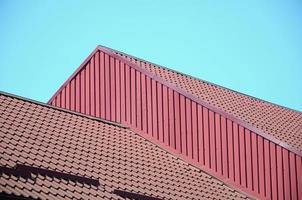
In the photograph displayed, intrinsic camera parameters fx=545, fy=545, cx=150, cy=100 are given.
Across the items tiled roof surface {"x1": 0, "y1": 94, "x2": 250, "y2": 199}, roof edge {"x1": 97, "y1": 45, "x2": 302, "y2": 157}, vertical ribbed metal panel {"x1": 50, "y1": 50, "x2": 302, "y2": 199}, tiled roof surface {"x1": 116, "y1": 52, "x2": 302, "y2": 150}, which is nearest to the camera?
tiled roof surface {"x1": 0, "y1": 94, "x2": 250, "y2": 199}

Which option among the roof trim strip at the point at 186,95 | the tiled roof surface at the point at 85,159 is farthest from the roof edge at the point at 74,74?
the tiled roof surface at the point at 85,159

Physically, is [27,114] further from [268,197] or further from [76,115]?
[268,197]

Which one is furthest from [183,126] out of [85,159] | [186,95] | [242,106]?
[85,159]

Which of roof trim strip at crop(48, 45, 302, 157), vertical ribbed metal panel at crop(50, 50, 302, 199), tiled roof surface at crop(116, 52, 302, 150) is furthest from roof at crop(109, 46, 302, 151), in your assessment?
vertical ribbed metal panel at crop(50, 50, 302, 199)

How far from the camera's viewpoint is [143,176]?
14383 mm

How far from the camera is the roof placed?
19.3 metres

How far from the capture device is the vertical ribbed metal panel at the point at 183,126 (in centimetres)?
1580

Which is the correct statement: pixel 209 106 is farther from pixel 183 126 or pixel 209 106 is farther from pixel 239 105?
pixel 239 105

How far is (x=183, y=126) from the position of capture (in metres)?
17.9

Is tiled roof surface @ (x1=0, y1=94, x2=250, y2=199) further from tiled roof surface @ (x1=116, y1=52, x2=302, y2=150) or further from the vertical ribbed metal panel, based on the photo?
tiled roof surface @ (x1=116, y1=52, x2=302, y2=150)

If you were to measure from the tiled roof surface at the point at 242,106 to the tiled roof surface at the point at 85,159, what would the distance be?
334cm

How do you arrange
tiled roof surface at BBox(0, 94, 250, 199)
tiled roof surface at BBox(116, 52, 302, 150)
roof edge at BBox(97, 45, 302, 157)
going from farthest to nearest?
tiled roof surface at BBox(116, 52, 302, 150), roof edge at BBox(97, 45, 302, 157), tiled roof surface at BBox(0, 94, 250, 199)

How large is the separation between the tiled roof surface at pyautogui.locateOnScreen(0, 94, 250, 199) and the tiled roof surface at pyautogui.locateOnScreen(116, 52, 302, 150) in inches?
131

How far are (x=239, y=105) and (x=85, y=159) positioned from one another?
9.27 meters
